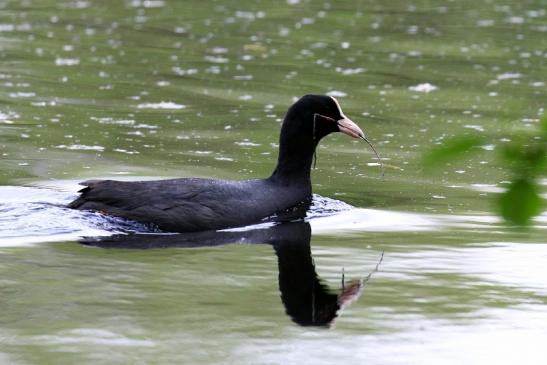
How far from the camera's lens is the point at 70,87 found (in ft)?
40.7

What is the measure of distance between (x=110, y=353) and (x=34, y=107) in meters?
7.57

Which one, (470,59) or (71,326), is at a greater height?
(470,59)

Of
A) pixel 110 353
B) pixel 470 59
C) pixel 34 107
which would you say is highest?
pixel 470 59

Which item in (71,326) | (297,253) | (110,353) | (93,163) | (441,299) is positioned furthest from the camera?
(93,163)

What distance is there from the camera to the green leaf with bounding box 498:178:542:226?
175 centimetres

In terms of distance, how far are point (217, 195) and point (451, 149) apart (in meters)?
5.30

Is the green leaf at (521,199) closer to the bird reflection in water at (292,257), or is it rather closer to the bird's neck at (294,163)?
the bird reflection in water at (292,257)

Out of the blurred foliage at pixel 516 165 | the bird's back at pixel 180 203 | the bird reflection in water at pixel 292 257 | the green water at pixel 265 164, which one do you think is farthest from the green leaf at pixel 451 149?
the bird's back at pixel 180 203

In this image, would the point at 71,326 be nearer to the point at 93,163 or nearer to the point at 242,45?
the point at 93,163

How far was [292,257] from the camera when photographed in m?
6.04

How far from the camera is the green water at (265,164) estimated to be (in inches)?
173

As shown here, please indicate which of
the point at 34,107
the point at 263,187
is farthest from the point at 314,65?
the point at 263,187

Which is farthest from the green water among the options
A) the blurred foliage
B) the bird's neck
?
the bird's neck

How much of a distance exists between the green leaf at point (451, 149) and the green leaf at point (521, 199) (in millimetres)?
96
